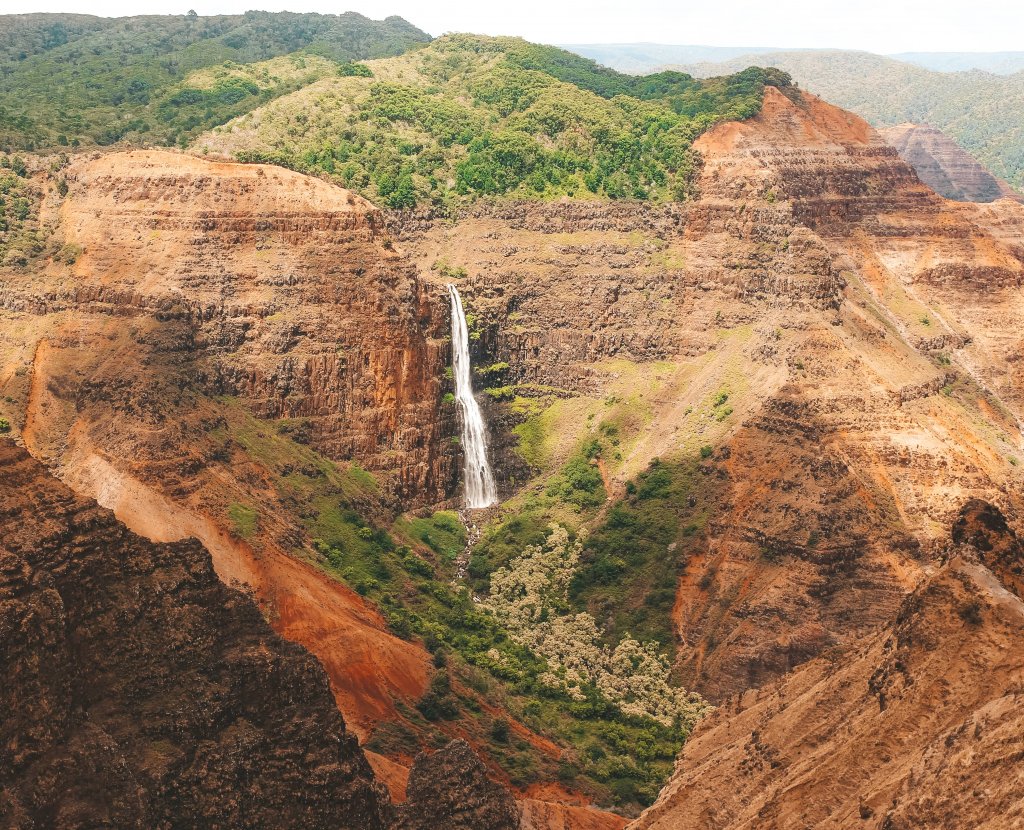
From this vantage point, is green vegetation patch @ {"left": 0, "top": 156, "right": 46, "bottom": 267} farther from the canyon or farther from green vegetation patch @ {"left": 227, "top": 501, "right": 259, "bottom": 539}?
green vegetation patch @ {"left": 227, "top": 501, "right": 259, "bottom": 539}

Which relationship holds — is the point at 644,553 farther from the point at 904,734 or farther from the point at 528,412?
the point at 904,734

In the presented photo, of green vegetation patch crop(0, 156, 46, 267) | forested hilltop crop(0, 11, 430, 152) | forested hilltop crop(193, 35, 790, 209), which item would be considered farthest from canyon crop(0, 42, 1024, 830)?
forested hilltop crop(0, 11, 430, 152)

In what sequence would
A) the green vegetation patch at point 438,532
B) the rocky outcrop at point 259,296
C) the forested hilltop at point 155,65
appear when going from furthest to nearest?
the forested hilltop at point 155,65 < the green vegetation patch at point 438,532 < the rocky outcrop at point 259,296

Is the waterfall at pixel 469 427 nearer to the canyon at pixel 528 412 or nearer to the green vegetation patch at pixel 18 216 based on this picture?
the canyon at pixel 528 412

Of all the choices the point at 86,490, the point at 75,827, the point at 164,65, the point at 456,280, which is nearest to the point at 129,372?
the point at 86,490

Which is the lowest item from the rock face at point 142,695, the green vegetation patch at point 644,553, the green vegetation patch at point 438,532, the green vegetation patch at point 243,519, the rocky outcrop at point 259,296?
the green vegetation patch at point 438,532

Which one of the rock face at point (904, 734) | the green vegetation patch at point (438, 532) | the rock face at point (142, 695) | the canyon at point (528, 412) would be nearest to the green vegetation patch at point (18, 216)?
the canyon at point (528, 412)
